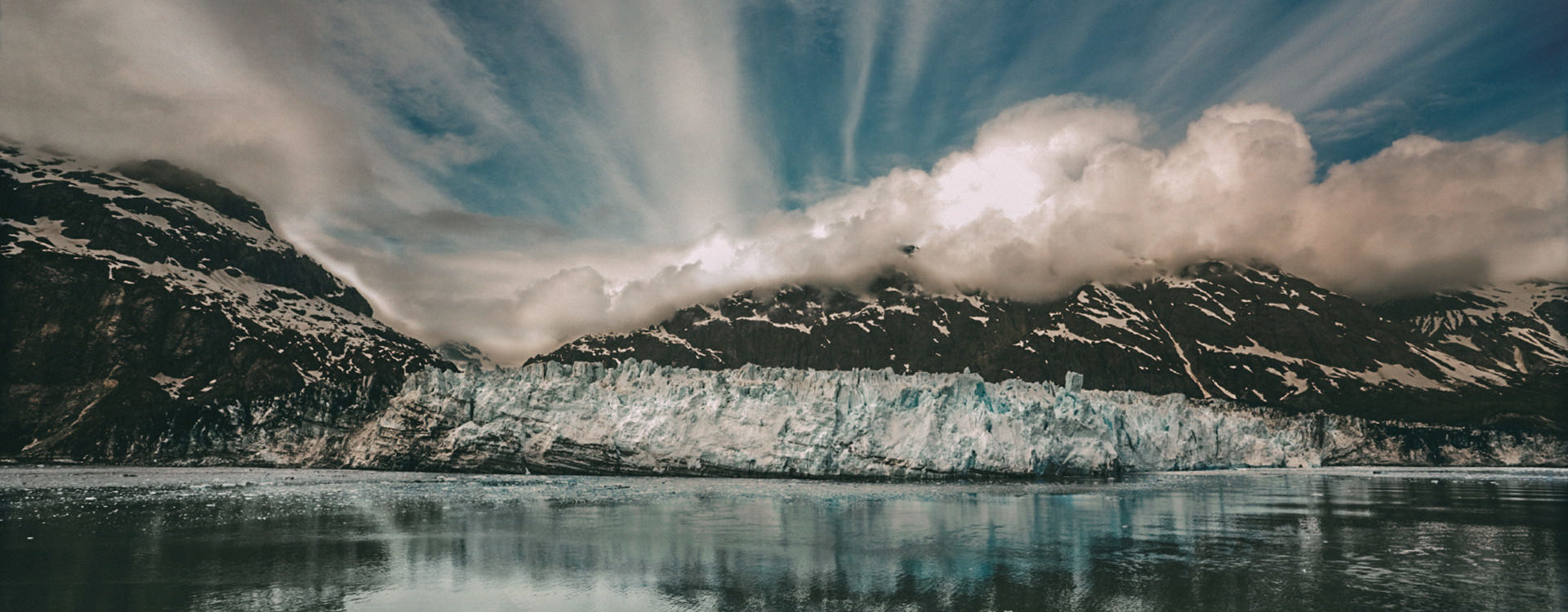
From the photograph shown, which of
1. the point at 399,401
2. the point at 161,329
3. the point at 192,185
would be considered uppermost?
the point at 192,185

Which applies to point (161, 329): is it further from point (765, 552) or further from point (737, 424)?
point (765, 552)

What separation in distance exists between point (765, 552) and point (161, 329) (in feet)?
505

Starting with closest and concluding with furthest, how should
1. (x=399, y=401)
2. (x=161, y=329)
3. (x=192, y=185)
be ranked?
(x=399, y=401) → (x=161, y=329) → (x=192, y=185)

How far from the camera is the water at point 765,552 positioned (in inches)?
799

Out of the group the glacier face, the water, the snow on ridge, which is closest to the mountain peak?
the snow on ridge

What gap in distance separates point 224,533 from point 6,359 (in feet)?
444

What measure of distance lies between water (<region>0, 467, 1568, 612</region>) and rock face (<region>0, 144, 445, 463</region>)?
5320 centimetres

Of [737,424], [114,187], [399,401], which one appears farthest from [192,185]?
[737,424]

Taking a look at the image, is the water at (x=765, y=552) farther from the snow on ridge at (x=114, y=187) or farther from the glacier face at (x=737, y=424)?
the snow on ridge at (x=114, y=187)

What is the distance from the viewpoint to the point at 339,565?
24.3 meters

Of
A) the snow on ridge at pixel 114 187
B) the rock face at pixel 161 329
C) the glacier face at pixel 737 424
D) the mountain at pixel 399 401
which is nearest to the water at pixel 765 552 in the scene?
the glacier face at pixel 737 424

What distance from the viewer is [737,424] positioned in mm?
70875

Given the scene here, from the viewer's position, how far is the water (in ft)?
66.6

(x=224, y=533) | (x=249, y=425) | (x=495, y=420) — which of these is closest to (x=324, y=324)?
(x=249, y=425)
